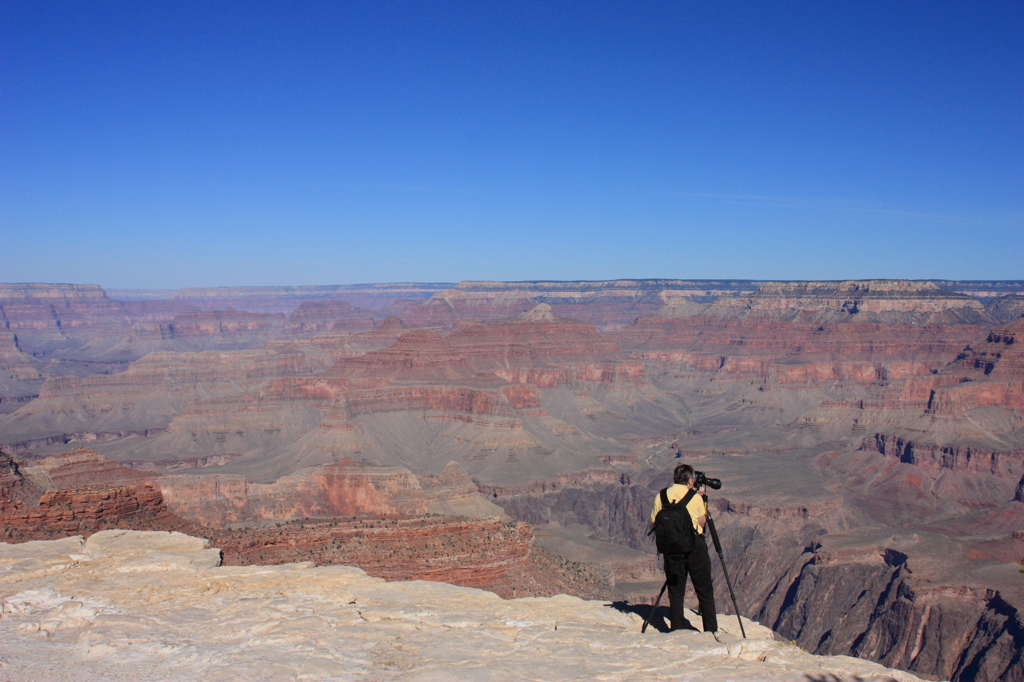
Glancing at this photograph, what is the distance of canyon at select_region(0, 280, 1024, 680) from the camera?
32.1 metres

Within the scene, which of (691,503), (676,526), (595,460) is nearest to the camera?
(676,526)

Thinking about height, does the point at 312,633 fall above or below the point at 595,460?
above

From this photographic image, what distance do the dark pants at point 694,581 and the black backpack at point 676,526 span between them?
207 millimetres

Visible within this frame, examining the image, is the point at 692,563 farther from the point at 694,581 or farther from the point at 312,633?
the point at 312,633

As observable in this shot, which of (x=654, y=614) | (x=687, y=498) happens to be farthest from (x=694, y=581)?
(x=654, y=614)

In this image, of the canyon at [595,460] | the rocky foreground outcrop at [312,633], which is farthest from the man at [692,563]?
the canyon at [595,460]

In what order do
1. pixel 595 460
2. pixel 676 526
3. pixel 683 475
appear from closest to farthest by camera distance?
1. pixel 676 526
2. pixel 683 475
3. pixel 595 460

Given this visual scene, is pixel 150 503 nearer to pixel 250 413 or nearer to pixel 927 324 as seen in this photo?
pixel 250 413

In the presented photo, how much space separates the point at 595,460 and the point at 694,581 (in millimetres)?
93720

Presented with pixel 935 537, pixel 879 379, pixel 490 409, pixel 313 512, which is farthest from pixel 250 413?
pixel 879 379

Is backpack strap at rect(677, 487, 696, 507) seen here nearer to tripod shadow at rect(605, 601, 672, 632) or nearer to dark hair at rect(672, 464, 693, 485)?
dark hair at rect(672, 464, 693, 485)

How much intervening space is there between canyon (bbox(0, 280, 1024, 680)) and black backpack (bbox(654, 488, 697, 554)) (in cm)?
1398

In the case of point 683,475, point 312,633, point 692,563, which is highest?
point 683,475

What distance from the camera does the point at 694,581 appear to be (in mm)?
13570
